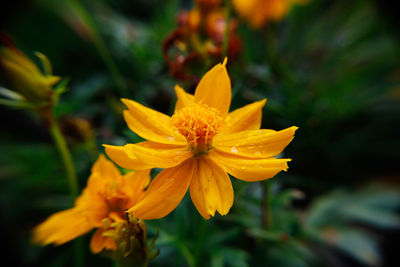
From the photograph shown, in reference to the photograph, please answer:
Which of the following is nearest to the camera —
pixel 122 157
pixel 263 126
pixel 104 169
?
pixel 122 157

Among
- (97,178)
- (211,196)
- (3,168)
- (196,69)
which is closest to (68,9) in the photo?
(3,168)

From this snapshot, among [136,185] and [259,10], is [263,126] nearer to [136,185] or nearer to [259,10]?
[136,185]

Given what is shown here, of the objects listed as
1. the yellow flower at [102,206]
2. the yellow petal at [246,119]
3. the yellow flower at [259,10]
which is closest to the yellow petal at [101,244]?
the yellow flower at [102,206]

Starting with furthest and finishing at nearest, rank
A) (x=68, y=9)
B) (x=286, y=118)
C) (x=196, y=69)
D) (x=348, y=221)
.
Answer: (x=68, y=9), (x=348, y=221), (x=286, y=118), (x=196, y=69)

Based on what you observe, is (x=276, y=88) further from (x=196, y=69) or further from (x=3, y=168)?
(x=3, y=168)

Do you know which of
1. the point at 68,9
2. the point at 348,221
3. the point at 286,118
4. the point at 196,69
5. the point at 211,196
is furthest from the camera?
the point at 68,9

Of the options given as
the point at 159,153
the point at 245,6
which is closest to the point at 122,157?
the point at 159,153

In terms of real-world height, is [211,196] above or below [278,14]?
below
